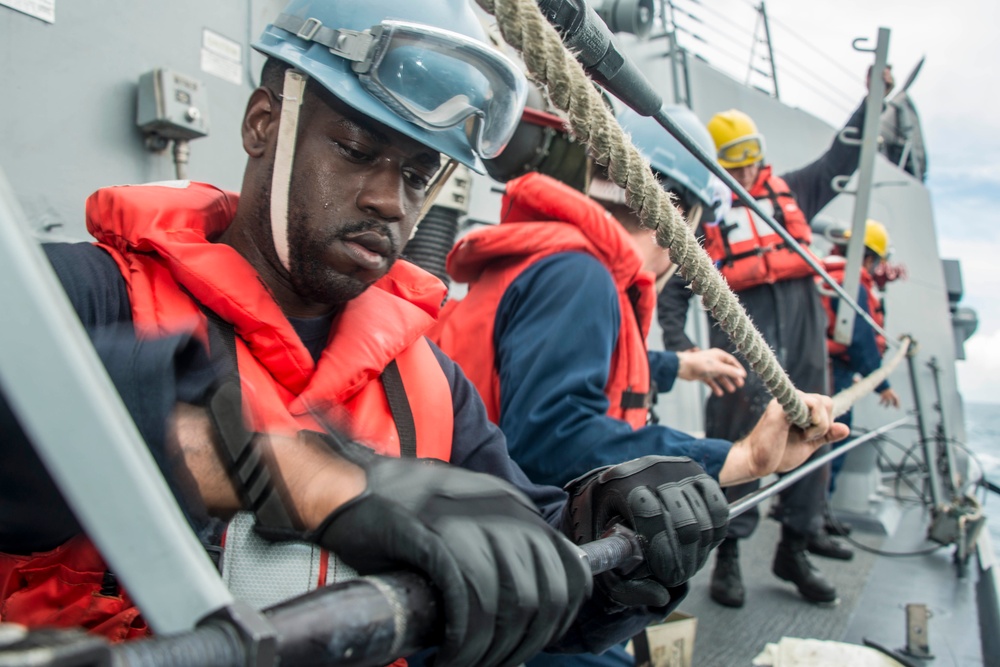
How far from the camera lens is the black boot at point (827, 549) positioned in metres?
4.09

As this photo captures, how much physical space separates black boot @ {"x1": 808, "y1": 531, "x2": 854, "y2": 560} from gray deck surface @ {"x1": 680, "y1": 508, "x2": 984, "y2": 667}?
0.04m

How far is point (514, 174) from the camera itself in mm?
2723

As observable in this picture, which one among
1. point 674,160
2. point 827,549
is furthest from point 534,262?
point 827,549

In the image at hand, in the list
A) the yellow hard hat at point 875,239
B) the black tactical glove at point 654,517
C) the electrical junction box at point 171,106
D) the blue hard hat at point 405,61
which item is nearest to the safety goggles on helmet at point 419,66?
the blue hard hat at point 405,61

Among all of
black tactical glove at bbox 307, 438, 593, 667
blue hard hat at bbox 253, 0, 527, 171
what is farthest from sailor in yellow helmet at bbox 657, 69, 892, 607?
black tactical glove at bbox 307, 438, 593, 667

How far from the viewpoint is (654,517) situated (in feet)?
3.50

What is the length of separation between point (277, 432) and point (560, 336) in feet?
3.22

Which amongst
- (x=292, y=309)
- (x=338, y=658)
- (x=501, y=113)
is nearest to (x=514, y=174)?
(x=501, y=113)

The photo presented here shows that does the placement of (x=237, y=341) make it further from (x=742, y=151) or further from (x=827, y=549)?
(x=827, y=549)

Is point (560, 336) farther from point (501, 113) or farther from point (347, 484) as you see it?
point (347, 484)

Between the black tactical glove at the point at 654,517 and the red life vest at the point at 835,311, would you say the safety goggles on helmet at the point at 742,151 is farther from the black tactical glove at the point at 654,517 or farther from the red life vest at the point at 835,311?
the black tactical glove at the point at 654,517

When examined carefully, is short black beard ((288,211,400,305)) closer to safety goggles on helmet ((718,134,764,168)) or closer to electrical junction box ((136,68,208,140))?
electrical junction box ((136,68,208,140))

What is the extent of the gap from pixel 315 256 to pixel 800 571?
3.03 metres

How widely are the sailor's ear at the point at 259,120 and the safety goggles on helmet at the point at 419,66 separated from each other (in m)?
0.13
